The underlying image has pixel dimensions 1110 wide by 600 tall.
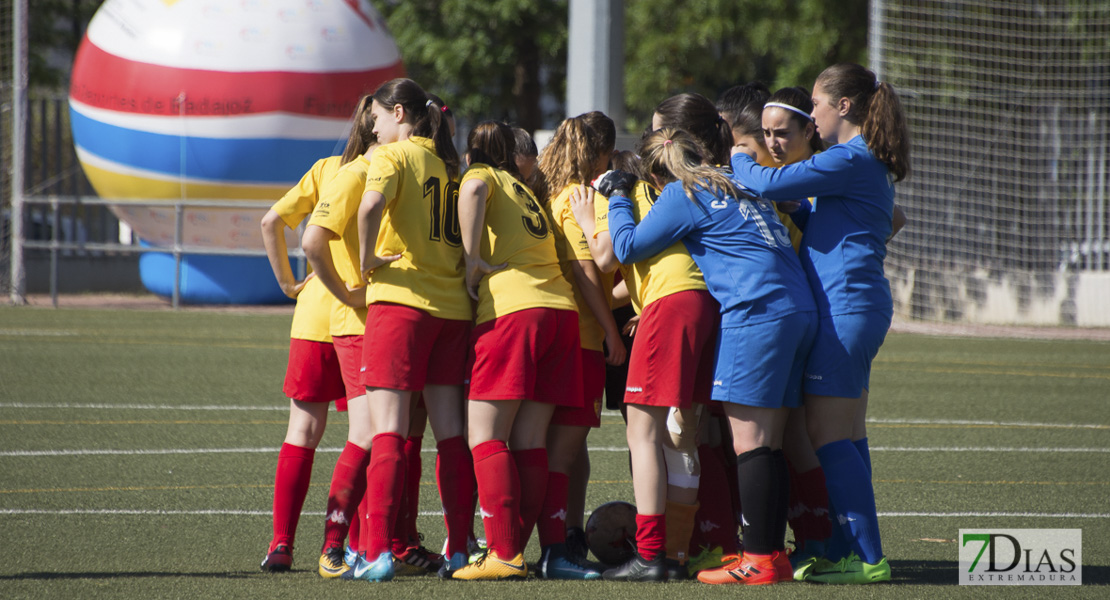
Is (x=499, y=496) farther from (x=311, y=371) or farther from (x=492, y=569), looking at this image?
(x=311, y=371)

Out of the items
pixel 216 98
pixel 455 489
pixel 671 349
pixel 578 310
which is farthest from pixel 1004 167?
pixel 455 489

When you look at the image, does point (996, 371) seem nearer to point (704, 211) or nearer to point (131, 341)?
point (704, 211)

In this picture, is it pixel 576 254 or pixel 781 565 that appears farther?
pixel 576 254

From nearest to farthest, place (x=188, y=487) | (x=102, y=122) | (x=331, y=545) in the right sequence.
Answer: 1. (x=331, y=545)
2. (x=188, y=487)
3. (x=102, y=122)

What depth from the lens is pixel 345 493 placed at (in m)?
4.42

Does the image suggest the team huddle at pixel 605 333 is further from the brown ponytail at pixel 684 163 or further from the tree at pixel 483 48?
the tree at pixel 483 48

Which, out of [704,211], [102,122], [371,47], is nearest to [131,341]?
[102,122]

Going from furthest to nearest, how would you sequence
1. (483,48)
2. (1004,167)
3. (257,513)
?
(483,48), (1004,167), (257,513)

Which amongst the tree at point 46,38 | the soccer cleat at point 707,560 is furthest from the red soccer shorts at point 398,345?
the tree at point 46,38

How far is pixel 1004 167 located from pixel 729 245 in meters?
13.1

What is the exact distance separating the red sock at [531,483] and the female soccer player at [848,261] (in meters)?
Result: 1.02

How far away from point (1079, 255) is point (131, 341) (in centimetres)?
1227

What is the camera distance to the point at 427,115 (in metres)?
4.48

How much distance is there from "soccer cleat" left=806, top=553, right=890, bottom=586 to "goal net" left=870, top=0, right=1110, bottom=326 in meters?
12.2
